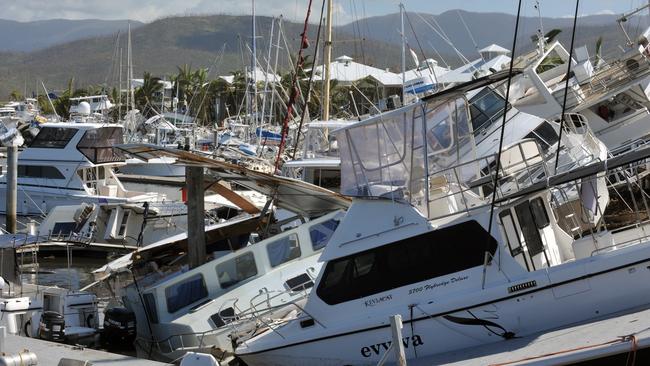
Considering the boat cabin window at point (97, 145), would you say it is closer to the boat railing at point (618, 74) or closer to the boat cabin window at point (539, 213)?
the boat railing at point (618, 74)

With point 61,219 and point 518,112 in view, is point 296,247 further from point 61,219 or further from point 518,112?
point 61,219

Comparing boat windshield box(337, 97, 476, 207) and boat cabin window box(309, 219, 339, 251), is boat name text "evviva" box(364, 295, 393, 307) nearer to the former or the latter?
boat windshield box(337, 97, 476, 207)

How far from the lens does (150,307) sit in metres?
17.1

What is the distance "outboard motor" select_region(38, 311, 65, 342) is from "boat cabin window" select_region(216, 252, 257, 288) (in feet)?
8.99

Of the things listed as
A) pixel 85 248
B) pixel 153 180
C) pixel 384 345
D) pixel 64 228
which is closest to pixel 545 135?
pixel 384 345

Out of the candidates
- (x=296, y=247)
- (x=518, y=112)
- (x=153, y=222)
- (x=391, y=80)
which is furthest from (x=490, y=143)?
(x=391, y=80)

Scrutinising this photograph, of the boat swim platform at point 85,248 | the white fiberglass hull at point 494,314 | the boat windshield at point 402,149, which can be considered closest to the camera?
the white fiberglass hull at point 494,314

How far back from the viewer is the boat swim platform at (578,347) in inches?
424

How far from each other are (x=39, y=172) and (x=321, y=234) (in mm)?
22118

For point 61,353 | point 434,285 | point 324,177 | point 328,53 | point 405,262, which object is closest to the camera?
point 434,285

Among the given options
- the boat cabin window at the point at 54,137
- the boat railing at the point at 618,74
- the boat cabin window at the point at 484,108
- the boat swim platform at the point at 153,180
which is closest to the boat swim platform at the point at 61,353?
the boat cabin window at the point at 484,108

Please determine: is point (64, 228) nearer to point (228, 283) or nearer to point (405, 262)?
point (228, 283)

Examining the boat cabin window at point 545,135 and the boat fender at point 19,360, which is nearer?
the boat fender at point 19,360

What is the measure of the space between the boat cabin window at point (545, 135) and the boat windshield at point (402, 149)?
8.01 m
